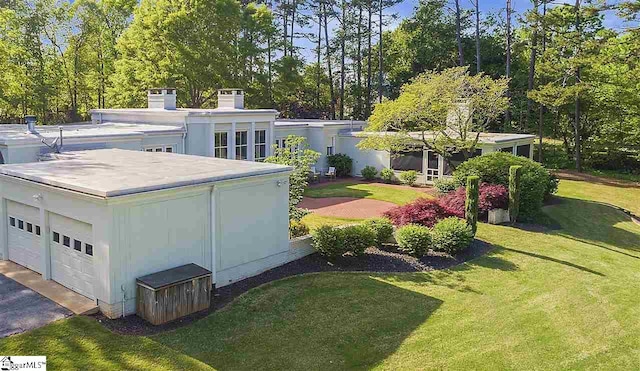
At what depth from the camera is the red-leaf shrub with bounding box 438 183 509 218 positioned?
1991 centimetres

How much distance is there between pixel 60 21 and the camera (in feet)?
141

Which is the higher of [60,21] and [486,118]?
[60,21]

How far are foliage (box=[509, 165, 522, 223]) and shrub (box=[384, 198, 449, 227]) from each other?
3.31m

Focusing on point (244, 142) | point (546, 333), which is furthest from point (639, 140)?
point (546, 333)

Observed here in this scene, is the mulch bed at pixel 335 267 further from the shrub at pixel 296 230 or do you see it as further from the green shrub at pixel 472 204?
the shrub at pixel 296 230

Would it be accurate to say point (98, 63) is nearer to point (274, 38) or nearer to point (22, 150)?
point (274, 38)

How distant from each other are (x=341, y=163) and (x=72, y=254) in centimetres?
2190

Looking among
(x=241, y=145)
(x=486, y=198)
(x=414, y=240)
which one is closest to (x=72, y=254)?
(x=414, y=240)

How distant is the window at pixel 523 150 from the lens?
101ft

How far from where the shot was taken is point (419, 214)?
60.0ft

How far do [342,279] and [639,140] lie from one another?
29805 mm

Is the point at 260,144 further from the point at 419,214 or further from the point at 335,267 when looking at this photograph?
the point at 335,267

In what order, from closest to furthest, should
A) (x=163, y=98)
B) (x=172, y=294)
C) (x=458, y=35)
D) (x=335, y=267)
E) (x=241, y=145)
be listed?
(x=172, y=294), (x=335, y=267), (x=241, y=145), (x=163, y=98), (x=458, y=35)

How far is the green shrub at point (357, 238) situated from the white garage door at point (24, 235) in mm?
8042
